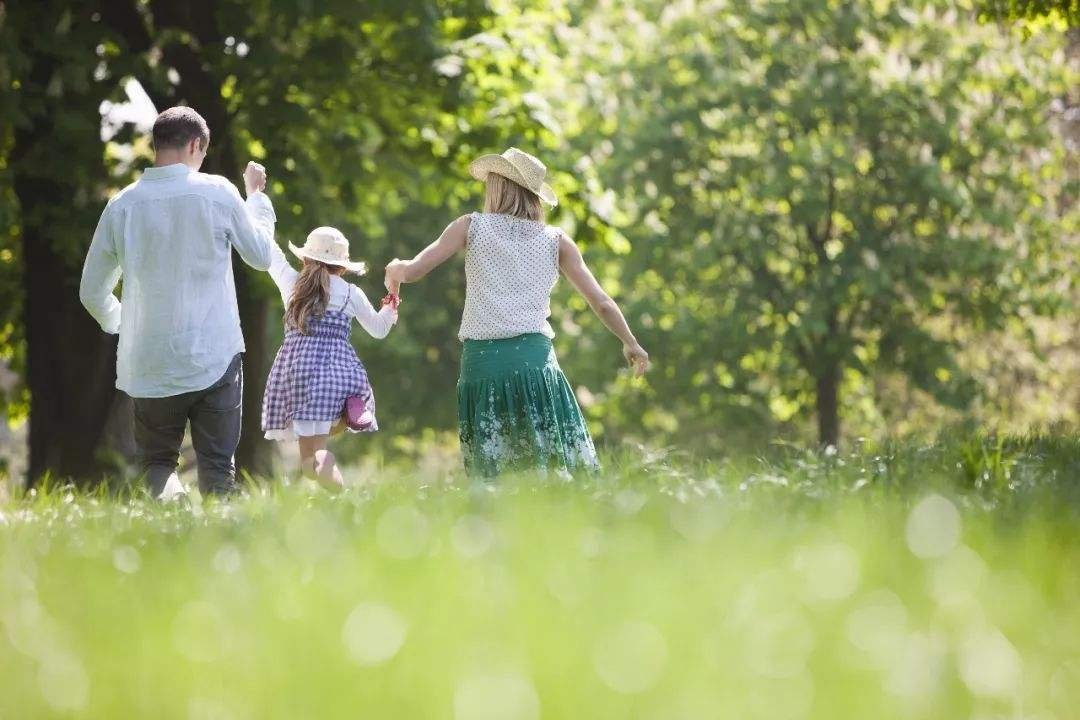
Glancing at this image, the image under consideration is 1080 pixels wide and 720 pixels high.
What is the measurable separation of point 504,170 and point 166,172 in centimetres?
167

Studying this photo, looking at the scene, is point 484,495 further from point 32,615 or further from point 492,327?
point 492,327

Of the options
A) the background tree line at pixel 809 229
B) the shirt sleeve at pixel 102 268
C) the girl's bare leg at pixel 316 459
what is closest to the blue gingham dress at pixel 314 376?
the girl's bare leg at pixel 316 459

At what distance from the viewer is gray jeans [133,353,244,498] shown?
7.38 metres

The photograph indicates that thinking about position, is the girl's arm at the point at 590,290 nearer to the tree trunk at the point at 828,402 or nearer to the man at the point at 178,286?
the man at the point at 178,286

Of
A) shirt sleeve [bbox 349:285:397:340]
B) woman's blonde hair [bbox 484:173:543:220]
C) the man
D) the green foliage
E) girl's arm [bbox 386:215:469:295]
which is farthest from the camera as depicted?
the green foliage

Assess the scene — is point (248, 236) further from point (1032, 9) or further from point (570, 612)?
point (1032, 9)

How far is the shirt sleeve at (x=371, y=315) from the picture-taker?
8.30 metres

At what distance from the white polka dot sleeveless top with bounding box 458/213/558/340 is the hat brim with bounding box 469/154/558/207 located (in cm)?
18

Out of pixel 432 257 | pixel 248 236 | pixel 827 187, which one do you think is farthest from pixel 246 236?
pixel 827 187

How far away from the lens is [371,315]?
27.8ft

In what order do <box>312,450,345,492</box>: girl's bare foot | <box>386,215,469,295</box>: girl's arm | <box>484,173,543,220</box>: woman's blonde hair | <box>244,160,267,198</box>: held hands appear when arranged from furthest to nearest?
<box>312,450,345,492</box>: girl's bare foot → <box>244,160,267,198</box>: held hands → <box>484,173,543,220</box>: woman's blonde hair → <box>386,215,469,295</box>: girl's arm

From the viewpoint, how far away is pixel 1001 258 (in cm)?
2556

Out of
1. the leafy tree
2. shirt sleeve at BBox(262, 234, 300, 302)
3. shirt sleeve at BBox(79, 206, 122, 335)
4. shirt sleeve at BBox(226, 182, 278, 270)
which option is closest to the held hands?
shirt sleeve at BBox(226, 182, 278, 270)

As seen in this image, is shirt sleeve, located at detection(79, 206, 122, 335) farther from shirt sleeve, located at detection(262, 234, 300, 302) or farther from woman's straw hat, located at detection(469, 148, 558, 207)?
woman's straw hat, located at detection(469, 148, 558, 207)
